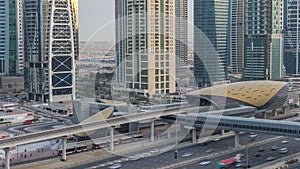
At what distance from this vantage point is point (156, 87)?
24.5 metres

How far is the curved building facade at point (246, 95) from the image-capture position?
17000 mm

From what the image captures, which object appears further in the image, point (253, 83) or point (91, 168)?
point (253, 83)

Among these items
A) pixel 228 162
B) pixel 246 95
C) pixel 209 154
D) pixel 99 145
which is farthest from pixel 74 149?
pixel 246 95

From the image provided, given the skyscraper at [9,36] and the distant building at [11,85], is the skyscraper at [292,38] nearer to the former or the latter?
the skyscraper at [9,36]

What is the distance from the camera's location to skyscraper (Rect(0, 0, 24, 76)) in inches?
1203

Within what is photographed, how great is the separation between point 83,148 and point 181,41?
20.3m

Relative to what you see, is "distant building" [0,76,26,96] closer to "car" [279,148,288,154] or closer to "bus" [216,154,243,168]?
"car" [279,148,288,154]

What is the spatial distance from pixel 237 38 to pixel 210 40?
3.31 meters

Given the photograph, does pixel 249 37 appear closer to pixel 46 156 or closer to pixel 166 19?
pixel 166 19

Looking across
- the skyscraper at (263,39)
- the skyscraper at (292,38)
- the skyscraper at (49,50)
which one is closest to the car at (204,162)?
the skyscraper at (49,50)

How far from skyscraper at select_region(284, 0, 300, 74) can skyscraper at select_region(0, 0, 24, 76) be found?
17709mm

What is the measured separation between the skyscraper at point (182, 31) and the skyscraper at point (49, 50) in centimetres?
907

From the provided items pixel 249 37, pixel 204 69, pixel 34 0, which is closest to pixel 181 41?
pixel 204 69

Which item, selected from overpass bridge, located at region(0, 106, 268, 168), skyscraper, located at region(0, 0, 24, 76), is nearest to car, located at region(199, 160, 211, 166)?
overpass bridge, located at region(0, 106, 268, 168)
